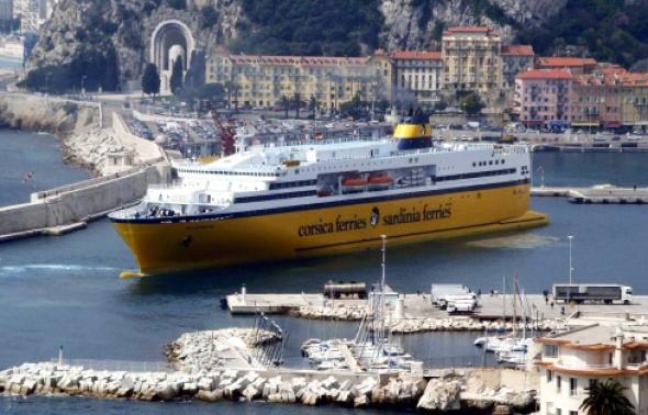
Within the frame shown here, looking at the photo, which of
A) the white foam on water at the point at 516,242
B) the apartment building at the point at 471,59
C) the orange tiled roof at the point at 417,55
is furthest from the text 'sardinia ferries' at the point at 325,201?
the orange tiled roof at the point at 417,55

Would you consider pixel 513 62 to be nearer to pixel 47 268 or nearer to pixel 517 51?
pixel 517 51

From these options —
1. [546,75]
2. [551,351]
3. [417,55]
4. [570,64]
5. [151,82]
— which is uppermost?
[551,351]

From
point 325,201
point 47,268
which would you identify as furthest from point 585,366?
point 325,201

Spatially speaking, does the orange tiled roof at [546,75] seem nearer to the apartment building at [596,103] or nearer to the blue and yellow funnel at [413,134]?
the apartment building at [596,103]

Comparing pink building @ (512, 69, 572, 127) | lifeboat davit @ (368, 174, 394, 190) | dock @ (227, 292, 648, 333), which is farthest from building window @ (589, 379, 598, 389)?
pink building @ (512, 69, 572, 127)

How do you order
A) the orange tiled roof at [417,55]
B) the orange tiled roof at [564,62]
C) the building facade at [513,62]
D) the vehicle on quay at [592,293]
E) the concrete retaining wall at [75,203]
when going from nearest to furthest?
the vehicle on quay at [592,293]
the concrete retaining wall at [75,203]
the orange tiled roof at [564,62]
the building facade at [513,62]
the orange tiled roof at [417,55]

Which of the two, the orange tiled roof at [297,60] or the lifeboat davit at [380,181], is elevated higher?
the lifeboat davit at [380,181]
